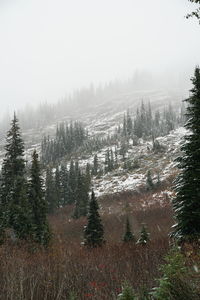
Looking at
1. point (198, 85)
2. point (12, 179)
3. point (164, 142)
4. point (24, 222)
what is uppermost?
point (198, 85)

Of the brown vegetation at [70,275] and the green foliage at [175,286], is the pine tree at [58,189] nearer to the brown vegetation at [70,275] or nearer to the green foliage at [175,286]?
the brown vegetation at [70,275]

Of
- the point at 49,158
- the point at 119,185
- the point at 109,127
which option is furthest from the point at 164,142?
the point at 109,127

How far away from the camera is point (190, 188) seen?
14008 mm

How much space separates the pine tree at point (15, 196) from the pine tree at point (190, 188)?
13893 mm

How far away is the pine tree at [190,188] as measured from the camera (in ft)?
45.1

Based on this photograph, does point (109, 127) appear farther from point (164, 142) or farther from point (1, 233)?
point (1, 233)

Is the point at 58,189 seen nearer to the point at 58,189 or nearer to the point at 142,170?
the point at 58,189

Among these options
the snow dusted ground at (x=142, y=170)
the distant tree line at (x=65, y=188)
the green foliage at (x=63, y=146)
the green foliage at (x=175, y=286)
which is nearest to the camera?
the green foliage at (x=175, y=286)

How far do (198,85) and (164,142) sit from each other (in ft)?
291

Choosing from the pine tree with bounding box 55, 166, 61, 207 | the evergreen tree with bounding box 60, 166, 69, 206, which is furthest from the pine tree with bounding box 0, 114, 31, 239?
the evergreen tree with bounding box 60, 166, 69, 206

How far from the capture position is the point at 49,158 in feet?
452

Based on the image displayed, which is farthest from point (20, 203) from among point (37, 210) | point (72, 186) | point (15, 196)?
point (72, 186)

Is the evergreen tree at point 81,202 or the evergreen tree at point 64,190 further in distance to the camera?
the evergreen tree at point 64,190

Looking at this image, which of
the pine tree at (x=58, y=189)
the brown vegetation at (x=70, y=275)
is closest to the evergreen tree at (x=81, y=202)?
the pine tree at (x=58, y=189)
